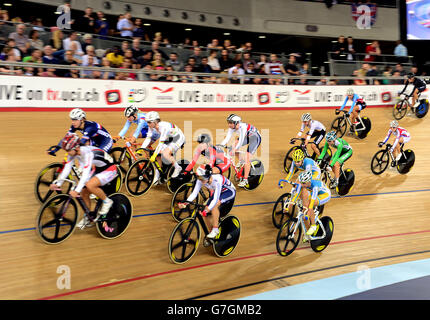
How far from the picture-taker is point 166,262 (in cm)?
472

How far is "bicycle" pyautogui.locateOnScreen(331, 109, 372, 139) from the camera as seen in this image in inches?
398

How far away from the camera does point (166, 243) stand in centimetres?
512

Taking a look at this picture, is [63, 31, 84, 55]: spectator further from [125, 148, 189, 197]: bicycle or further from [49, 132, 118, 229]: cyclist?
[49, 132, 118, 229]: cyclist

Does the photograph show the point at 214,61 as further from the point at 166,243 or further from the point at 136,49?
the point at 166,243

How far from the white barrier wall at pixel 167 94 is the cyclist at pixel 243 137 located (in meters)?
3.27

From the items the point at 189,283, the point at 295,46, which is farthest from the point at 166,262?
the point at 295,46

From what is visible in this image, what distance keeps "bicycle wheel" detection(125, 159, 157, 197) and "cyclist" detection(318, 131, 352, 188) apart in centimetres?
311

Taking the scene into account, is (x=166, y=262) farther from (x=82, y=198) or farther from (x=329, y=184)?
(x=329, y=184)

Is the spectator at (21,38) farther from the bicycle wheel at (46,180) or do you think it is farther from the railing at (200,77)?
the bicycle wheel at (46,180)

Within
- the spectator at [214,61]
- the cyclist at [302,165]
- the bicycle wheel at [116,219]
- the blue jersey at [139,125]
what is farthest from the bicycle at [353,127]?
the bicycle wheel at [116,219]

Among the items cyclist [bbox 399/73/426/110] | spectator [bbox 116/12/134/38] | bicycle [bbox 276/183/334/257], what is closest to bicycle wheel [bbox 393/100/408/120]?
cyclist [bbox 399/73/426/110]

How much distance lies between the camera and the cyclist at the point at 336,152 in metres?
7.14

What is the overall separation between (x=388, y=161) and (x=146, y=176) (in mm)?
5380

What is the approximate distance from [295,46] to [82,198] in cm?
1513
